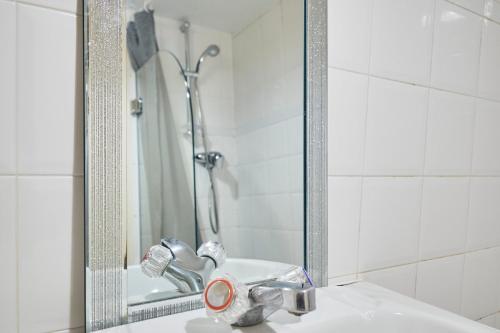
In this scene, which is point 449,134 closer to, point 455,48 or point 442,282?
point 455,48

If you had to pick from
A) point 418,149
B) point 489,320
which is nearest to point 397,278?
point 418,149

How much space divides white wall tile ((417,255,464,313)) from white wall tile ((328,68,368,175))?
0.38m

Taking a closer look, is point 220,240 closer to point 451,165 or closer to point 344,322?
point 344,322

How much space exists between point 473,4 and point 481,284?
0.84 m

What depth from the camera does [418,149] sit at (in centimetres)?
96

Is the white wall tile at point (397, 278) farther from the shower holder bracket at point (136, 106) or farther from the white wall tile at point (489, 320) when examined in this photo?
the shower holder bracket at point (136, 106)

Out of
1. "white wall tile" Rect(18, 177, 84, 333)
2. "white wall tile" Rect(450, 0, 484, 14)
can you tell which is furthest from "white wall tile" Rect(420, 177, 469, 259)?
"white wall tile" Rect(18, 177, 84, 333)

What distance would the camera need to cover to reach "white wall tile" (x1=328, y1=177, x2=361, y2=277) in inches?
31.7

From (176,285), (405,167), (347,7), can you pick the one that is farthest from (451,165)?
(176,285)

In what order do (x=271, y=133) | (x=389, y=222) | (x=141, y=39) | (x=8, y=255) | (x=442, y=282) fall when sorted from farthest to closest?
1. (x=442, y=282)
2. (x=389, y=222)
3. (x=271, y=133)
4. (x=141, y=39)
5. (x=8, y=255)

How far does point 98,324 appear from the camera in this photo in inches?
20.9

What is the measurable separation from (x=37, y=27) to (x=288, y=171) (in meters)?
0.50

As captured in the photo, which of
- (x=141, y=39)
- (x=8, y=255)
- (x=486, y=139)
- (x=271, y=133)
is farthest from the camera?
(x=486, y=139)

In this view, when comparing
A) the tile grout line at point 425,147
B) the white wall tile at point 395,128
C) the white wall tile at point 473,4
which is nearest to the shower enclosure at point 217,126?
the white wall tile at point 395,128
